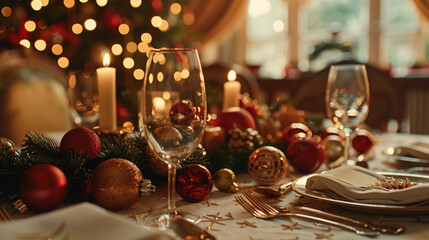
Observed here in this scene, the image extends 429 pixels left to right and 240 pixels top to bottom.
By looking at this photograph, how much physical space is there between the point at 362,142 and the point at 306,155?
0.24 meters

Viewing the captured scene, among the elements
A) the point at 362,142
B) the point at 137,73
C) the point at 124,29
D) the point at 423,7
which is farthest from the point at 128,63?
the point at 362,142

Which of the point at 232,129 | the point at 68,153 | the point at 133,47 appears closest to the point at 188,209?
the point at 68,153

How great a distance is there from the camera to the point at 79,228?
452 mm

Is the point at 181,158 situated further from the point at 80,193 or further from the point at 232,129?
the point at 232,129

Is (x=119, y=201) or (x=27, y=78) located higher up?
(x=27, y=78)

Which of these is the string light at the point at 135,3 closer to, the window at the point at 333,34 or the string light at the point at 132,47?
the string light at the point at 132,47

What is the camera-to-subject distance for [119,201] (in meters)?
0.66

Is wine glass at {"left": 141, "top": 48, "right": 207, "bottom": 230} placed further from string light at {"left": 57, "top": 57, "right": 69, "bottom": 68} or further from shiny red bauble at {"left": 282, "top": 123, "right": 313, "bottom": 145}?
string light at {"left": 57, "top": 57, "right": 69, "bottom": 68}

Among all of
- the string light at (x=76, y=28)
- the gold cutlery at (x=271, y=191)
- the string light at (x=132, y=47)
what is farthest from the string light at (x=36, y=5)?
the gold cutlery at (x=271, y=191)

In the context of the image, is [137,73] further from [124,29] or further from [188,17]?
[188,17]

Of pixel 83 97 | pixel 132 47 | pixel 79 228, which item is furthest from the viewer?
pixel 132 47

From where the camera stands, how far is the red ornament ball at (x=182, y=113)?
1.89 ft

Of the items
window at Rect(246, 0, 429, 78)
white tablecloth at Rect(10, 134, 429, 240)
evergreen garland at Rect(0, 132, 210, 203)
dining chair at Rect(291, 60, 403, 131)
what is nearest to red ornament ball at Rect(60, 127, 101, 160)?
evergreen garland at Rect(0, 132, 210, 203)

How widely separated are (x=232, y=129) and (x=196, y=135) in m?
0.45
